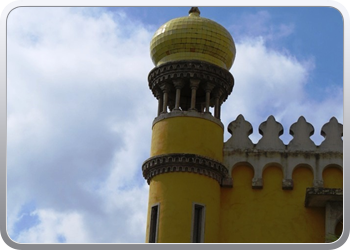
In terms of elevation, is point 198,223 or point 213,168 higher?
point 213,168

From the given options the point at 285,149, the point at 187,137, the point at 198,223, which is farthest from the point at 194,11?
the point at 198,223

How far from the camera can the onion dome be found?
1798 centimetres

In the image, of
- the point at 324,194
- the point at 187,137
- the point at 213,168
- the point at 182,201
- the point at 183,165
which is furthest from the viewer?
the point at 187,137

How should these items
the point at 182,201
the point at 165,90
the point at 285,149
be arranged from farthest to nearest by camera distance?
the point at 165,90
the point at 285,149
the point at 182,201

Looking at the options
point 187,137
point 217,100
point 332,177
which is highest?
point 217,100

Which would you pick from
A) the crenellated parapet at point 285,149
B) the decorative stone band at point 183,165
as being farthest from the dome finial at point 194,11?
the decorative stone band at point 183,165

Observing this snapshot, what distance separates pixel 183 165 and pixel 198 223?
118cm

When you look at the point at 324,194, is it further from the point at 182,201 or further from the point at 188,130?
the point at 188,130

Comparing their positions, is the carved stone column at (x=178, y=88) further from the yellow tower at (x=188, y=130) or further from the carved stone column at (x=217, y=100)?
the carved stone column at (x=217, y=100)

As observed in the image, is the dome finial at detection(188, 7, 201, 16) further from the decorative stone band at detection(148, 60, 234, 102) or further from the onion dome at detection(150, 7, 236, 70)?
the decorative stone band at detection(148, 60, 234, 102)

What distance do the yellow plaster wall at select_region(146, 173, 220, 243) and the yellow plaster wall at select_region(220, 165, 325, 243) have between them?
1.13 feet

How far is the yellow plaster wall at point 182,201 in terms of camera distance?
16.3m

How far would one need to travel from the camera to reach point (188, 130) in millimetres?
17328

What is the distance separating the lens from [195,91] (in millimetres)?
17812
